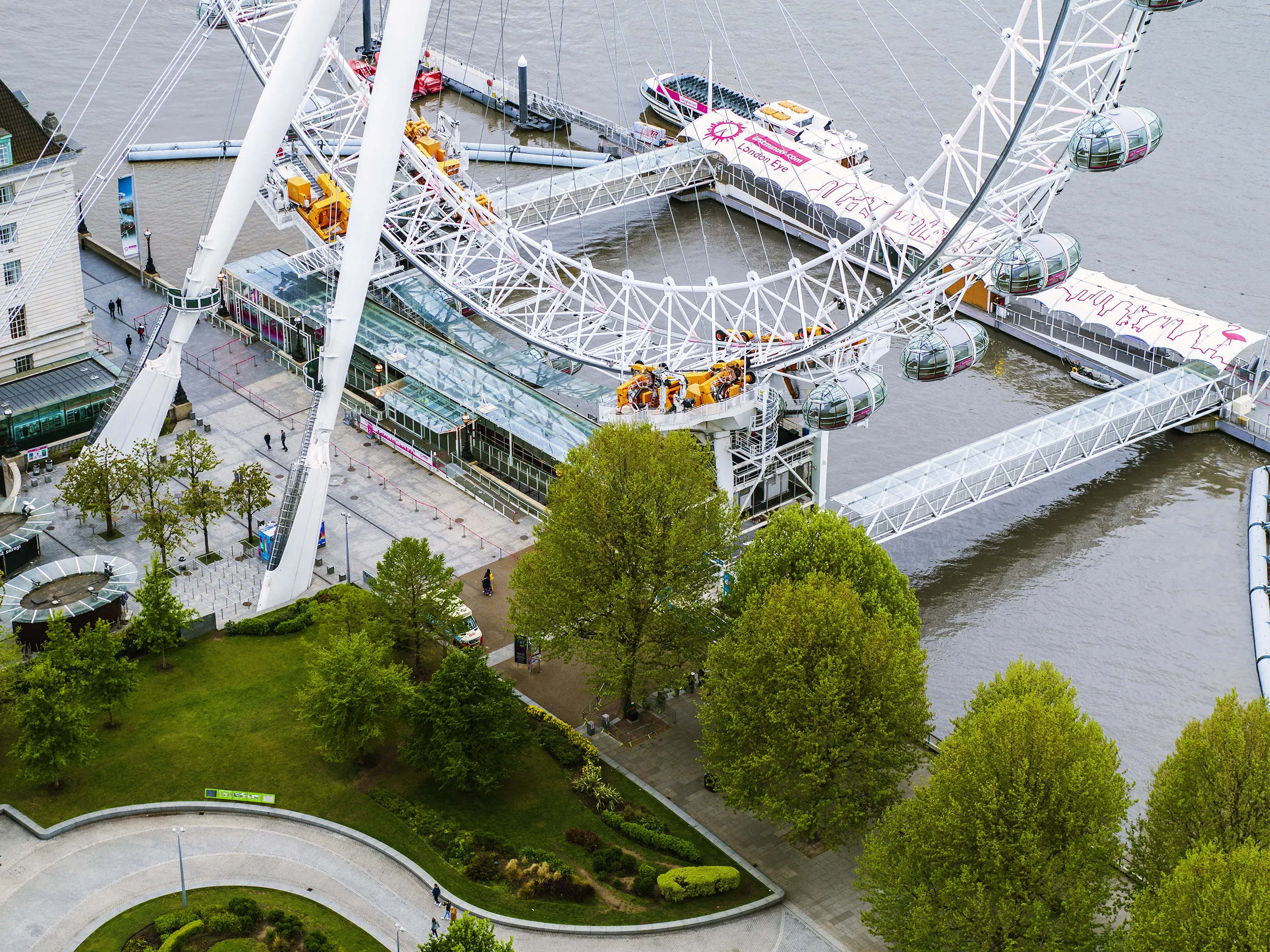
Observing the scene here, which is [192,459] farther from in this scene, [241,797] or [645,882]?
[645,882]

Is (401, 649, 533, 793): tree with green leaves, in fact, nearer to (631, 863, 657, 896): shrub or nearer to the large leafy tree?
(631, 863, 657, 896): shrub

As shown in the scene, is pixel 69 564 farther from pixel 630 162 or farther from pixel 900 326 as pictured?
pixel 630 162

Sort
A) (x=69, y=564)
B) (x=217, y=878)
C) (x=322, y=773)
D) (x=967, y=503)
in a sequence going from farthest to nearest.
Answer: (x=967, y=503) → (x=69, y=564) → (x=322, y=773) → (x=217, y=878)

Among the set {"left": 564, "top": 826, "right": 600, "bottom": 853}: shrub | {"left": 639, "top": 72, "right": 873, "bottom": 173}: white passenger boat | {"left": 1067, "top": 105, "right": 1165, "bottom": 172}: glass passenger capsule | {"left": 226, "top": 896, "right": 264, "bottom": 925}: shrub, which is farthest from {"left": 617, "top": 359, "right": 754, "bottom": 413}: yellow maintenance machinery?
{"left": 639, "top": 72, "right": 873, "bottom": 173}: white passenger boat

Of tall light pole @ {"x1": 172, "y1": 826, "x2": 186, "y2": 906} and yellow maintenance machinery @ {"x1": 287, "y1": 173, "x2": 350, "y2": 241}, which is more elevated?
yellow maintenance machinery @ {"x1": 287, "y1": 173, "x2": 350, "y2": 241}

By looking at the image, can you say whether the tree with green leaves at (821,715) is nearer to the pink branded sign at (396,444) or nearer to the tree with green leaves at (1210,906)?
the tree with green leaves at (1210,906)

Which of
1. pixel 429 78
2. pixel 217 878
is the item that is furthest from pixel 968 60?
pixel 217 878

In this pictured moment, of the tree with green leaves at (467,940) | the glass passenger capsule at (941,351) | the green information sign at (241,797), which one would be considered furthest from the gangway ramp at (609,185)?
the tree with green leaves at (467,940)
